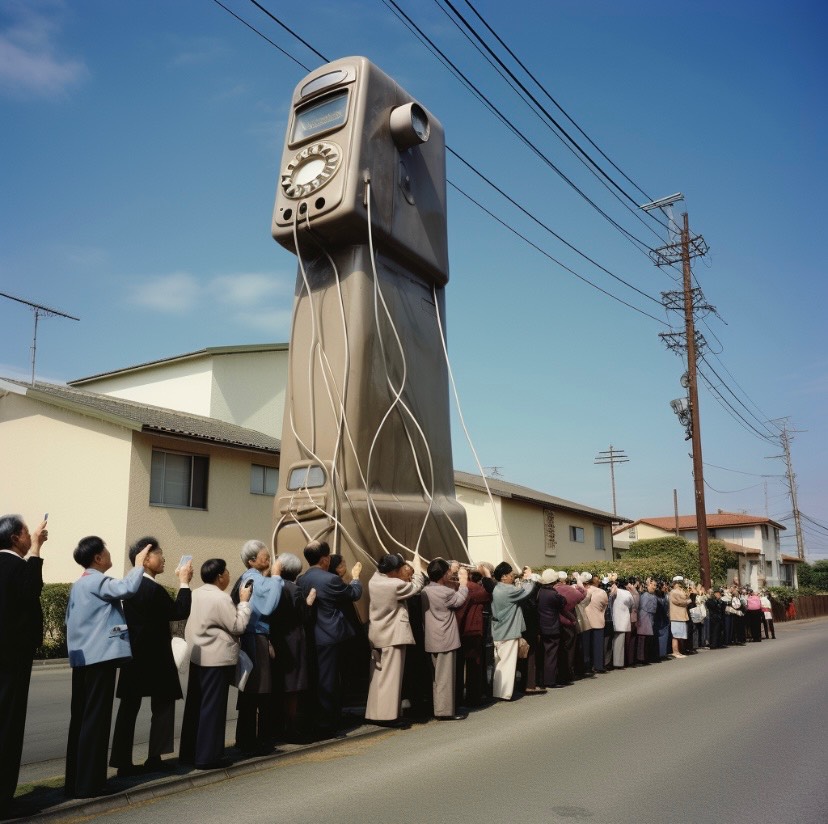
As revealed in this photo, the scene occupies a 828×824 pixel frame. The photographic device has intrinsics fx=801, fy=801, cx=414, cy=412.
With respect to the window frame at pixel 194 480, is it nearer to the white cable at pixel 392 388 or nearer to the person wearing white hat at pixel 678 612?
the white cable at pixel 392 388

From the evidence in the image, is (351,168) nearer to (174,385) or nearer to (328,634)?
(328,634)

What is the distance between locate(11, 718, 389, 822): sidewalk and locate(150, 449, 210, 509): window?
10.4 metres

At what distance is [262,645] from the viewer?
6.98 metres

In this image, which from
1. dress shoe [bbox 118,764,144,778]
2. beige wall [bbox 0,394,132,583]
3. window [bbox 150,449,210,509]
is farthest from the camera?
window [bbox 150,449,210,509]

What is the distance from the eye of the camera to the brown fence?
37969 millimetres

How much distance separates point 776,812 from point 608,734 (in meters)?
2.62

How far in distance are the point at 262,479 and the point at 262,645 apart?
1308 cm

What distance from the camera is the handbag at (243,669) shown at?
6.73 m

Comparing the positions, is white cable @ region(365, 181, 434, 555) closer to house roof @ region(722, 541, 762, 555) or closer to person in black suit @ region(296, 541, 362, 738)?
person in black suit @ region(296, 541, 362, 738)

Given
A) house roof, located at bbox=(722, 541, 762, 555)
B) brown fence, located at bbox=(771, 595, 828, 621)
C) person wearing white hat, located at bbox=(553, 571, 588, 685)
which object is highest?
house roof, located at bbox=(722, 541, 762, 555)

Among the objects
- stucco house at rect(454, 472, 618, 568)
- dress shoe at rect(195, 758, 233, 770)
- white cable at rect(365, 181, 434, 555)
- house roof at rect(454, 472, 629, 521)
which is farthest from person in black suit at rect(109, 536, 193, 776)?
stucco house at rect(454, 472, 618, 568)

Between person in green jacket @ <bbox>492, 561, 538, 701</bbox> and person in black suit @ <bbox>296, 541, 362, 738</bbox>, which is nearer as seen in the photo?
person in black suit @ <bbox>296, 541, 362, 738</bbox>

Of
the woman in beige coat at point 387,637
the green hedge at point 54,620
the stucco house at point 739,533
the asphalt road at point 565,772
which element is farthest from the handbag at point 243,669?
the stucco house at point 739,533

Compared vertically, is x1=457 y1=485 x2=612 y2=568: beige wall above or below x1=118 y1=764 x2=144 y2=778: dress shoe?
above
